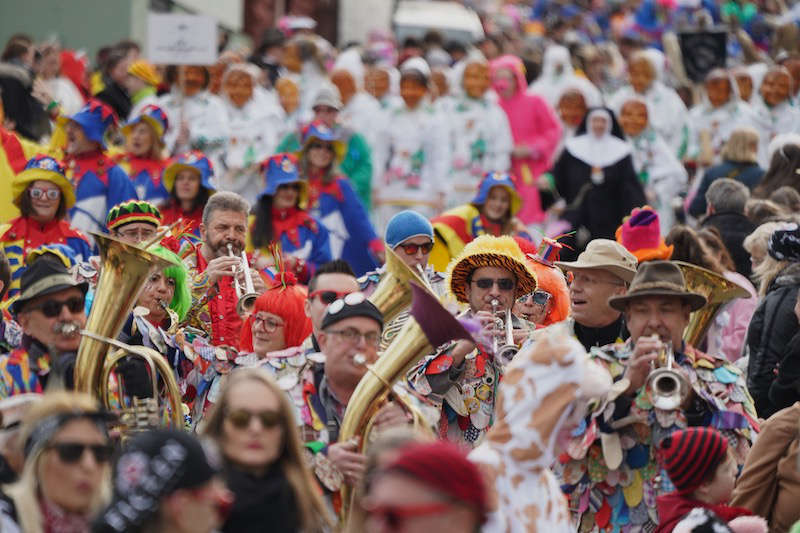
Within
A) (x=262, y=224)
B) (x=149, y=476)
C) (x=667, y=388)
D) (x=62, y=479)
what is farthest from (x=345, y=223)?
(x=149, y=476)

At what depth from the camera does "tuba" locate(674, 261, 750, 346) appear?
31.2 ft

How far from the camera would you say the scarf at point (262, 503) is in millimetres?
6145

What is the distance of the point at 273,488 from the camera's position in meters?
6.28

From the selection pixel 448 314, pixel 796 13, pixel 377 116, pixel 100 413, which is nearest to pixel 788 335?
pixel 448 314

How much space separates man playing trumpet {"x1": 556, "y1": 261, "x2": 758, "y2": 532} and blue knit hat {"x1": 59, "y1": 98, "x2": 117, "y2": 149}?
683 centimetres

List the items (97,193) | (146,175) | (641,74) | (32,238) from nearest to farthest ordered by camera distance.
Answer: (32,238) → (97,193) → (146,175) → (641,74)

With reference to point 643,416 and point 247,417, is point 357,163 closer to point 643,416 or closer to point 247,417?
point 643,416

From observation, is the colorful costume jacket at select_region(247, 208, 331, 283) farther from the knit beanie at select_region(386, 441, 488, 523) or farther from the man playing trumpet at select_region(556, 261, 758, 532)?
the knit beanie at select_region(386, 441, 488, 523)

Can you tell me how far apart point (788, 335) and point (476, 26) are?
66.6ft

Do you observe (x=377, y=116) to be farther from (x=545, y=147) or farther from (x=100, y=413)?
(x=100, y=413)

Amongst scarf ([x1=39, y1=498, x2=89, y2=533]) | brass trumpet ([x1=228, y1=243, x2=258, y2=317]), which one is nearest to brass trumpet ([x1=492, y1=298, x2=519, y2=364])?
brass trumpet ([x1=228, y1=243, x2=258, y2=317])

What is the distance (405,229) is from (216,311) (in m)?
1.22

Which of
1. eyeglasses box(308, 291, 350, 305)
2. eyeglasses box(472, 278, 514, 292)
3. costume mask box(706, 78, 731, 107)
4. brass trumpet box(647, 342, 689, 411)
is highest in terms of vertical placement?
brass trumpet box(647, 342, 689, 411)

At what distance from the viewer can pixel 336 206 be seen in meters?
15.8
